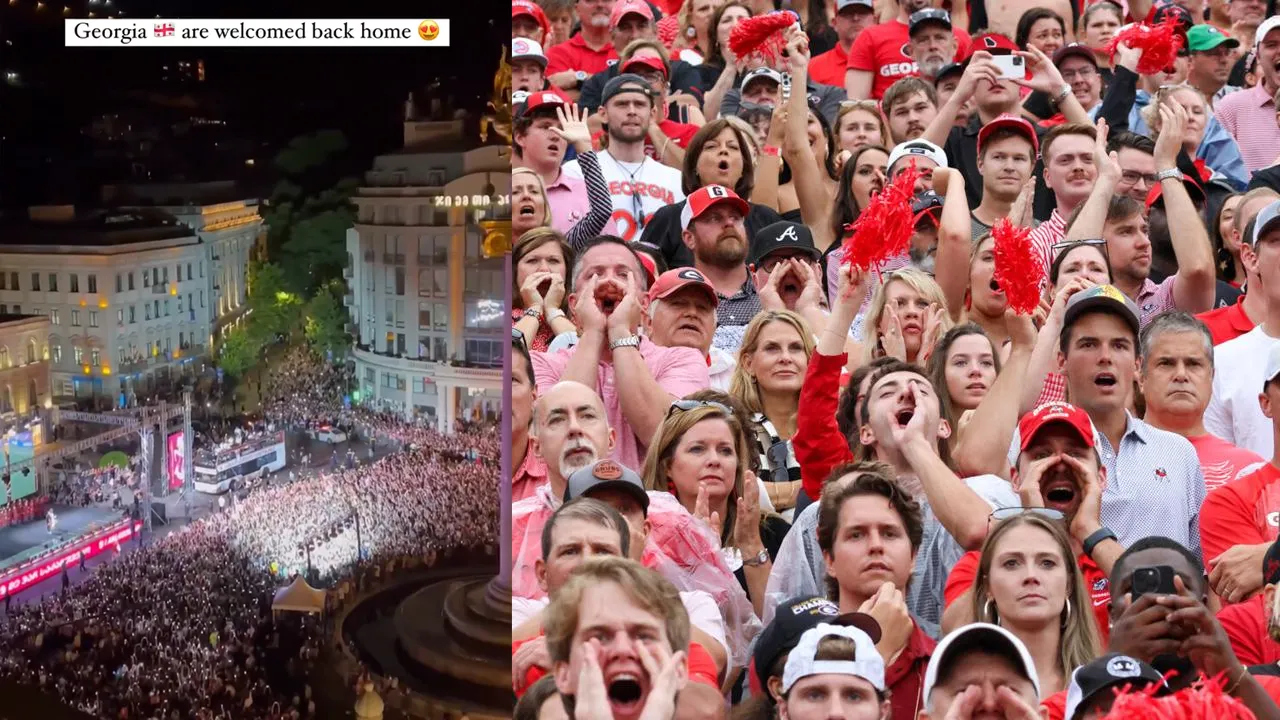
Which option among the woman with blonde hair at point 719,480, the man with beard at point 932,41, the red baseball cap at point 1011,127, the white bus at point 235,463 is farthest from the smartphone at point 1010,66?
the white bus at point 235,463

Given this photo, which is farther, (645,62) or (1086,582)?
(645,62)

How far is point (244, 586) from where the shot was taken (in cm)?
257

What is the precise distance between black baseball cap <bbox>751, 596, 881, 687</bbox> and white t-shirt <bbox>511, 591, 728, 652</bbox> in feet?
0.51

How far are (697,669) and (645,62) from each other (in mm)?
5241

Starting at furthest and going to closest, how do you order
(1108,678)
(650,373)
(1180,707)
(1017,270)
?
(1017,270)
(650,373)
(1108,678)
(1180,707)

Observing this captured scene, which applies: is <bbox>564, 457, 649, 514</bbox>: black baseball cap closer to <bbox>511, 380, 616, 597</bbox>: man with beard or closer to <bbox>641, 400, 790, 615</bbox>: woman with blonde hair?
<bbox>511, 380, 616, 597</bbox>: man with beard

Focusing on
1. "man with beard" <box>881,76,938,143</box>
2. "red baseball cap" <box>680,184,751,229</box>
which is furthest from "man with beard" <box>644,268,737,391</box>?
"man with beard" <box>881,76,938,143</box>

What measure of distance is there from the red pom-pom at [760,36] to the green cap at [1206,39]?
7.86 feet

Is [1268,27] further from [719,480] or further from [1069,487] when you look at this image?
[719,480]

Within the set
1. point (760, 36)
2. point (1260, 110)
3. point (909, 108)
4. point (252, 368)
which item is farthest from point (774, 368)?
point (1260, 110)

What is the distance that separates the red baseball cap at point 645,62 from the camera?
28.7ft

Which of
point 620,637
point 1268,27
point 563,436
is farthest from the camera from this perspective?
point 1268,27

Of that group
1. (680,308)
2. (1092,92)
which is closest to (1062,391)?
(680,308)

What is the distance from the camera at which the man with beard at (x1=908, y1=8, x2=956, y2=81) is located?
9.11m
